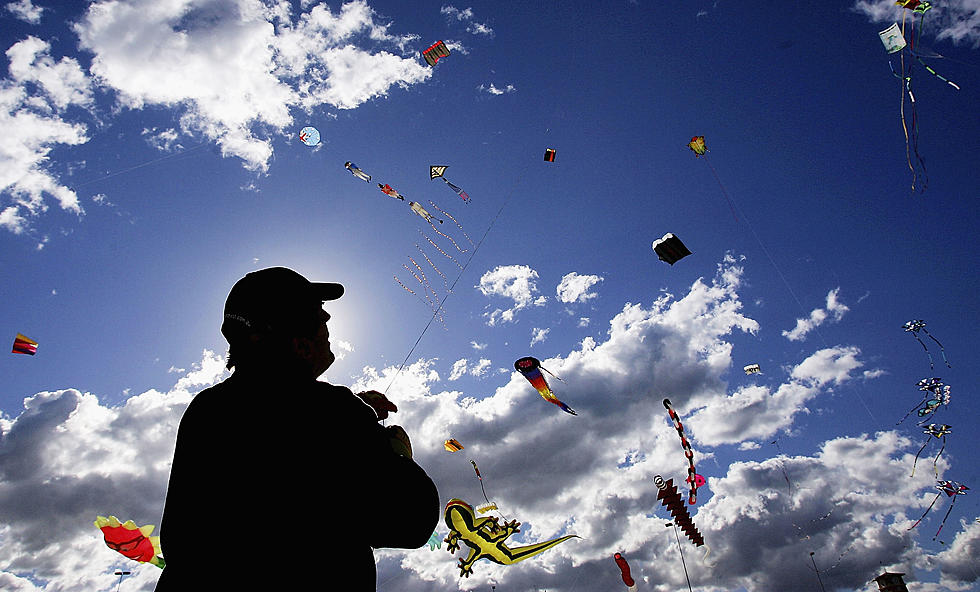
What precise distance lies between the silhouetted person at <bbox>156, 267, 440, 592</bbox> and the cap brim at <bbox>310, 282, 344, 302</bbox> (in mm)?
409

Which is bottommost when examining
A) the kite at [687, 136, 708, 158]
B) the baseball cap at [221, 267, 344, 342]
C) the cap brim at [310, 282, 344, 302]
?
the baseball cap at [221, 267, 344, 342]

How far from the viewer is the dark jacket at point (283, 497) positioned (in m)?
1.55

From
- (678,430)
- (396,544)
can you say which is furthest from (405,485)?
(678,430)

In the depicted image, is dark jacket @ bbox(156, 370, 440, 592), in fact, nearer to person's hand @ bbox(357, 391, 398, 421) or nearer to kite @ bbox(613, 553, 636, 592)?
person's hand @ bbox(357, 391, 398, 421)

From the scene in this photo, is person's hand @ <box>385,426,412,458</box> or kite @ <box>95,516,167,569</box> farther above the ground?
kite @ <box>95,516,167,569</box>

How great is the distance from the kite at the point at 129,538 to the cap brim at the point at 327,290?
15.0 m

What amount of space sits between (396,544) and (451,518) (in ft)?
54.4

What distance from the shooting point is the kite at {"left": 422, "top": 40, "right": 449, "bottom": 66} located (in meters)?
17.9

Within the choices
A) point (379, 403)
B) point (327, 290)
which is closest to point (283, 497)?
point (379, 403)

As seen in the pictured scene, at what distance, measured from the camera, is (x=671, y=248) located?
55.2ft

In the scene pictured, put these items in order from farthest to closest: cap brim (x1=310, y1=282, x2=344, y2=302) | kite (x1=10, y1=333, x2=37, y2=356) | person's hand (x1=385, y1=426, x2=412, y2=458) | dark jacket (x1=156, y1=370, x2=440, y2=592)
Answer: kite (x1=10, y1=333, x2=37, y2=356), cap brim (x1=310, y1=282, x2=344, y2=302), person's hand (x1=385, y1=426, x2=412, y2=458), dark jacket (x1=156, y1=370, x2=440, y2=592)

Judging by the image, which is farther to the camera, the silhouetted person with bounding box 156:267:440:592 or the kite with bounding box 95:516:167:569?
the kite with bounding box 95:516:167:569

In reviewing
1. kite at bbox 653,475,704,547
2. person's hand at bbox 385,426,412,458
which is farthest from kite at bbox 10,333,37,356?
kite at bbox 653,475,704,547

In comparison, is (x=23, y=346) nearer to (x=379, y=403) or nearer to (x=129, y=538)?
(x=129, y=538)
